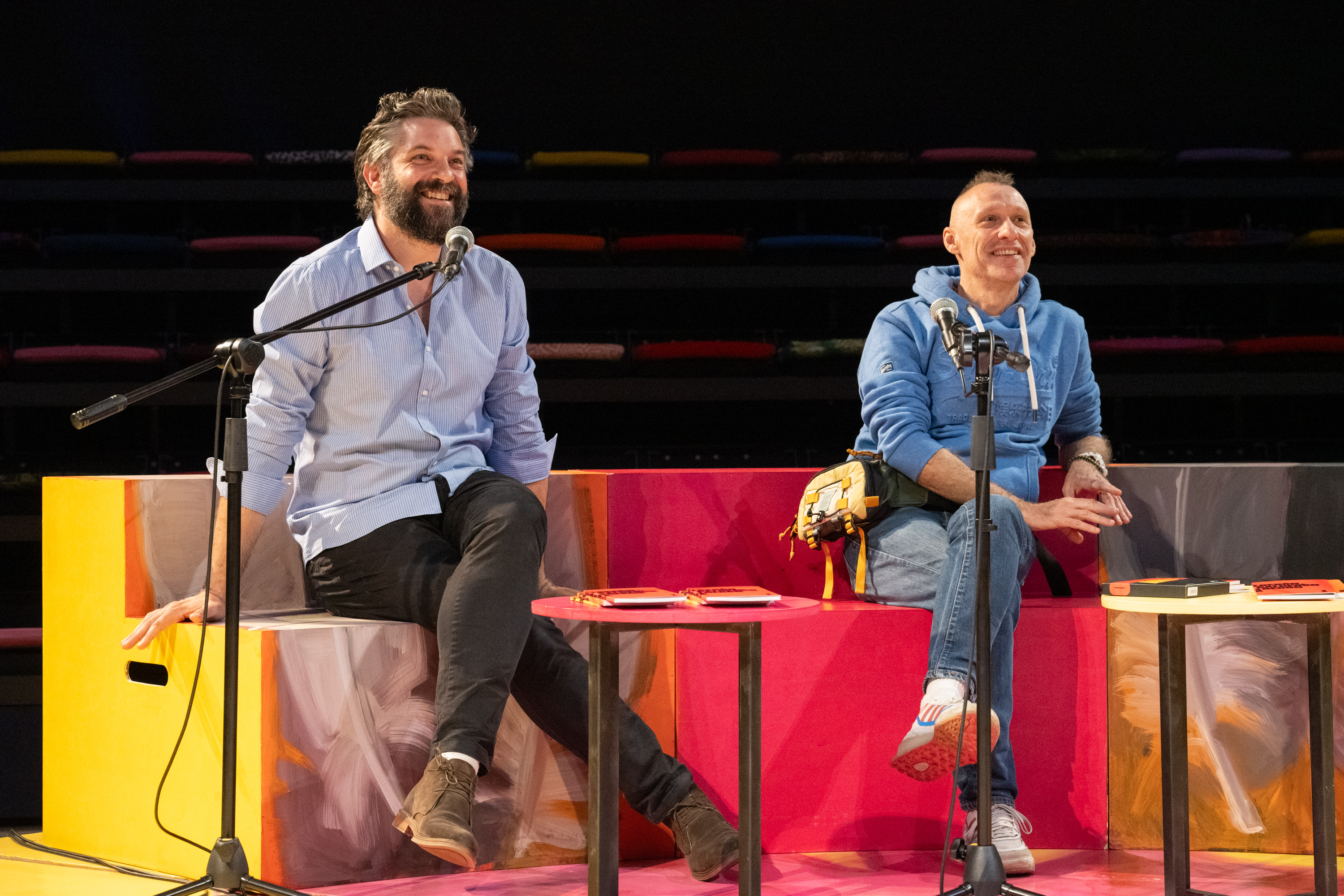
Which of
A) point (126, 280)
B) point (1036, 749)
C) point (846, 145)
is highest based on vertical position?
point (846, 145)

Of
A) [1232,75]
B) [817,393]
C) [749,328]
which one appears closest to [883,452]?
[817,393]

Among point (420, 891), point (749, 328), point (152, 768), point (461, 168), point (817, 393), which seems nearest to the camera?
point (420, 891)

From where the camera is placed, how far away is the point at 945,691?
2049 mm

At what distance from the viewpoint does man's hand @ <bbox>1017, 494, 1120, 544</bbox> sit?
235cm

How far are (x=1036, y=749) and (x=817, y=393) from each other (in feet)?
8.42

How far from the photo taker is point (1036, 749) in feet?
7.82

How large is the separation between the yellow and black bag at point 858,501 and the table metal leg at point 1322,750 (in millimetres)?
700

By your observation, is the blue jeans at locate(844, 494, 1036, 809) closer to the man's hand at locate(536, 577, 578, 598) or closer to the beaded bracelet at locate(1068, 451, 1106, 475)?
the beaded bracelet at locate(1068, 451, 1106, 475)

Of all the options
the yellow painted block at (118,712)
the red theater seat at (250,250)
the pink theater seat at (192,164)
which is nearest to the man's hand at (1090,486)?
the yellow painted block at (118,712)

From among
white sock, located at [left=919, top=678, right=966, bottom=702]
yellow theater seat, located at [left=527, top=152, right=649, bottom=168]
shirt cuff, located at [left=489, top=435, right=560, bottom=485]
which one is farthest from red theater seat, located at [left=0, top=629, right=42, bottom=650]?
yellow theater seat, located at [left=527, top=152, right=649, bottom=168]

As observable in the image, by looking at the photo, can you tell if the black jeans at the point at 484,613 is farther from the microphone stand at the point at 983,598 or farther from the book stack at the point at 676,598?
the microphone stand at the point at 983,598

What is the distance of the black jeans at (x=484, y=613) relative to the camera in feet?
6.50

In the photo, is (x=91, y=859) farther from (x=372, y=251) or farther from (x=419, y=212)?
(x=419, y=212)

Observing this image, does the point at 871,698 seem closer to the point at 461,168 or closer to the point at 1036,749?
the point at 1036,749
